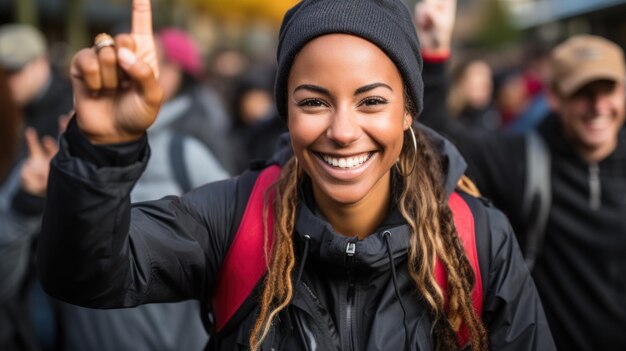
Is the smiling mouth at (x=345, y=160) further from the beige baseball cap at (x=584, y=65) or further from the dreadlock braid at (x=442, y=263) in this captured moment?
the beige baseball cap at (x=584, y=65)

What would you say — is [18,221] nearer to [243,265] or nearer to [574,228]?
[243,265]

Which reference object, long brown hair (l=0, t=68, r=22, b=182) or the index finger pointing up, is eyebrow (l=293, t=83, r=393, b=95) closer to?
the index finger pointing up

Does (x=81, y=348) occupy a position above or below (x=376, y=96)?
below

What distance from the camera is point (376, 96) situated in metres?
2.15

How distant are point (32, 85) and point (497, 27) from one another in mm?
50766

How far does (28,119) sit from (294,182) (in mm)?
3815

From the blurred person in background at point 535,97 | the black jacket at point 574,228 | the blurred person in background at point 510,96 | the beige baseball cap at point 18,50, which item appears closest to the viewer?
the black jacket at point 574,228

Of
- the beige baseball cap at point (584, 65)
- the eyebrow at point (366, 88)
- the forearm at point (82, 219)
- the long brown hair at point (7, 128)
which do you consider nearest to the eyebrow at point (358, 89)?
the eyebrow at point (366, 88)

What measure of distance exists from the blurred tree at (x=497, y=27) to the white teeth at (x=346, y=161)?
51.3 m

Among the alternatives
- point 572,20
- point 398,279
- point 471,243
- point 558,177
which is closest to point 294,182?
point 398,279

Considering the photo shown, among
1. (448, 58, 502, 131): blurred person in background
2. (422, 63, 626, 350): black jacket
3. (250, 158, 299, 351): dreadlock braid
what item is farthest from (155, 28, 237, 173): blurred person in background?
(448, 58, 502, 131): blurred person in background

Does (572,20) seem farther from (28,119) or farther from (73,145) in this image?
(73,145)

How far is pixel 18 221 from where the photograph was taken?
11.5ft

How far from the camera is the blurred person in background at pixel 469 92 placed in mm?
7773
